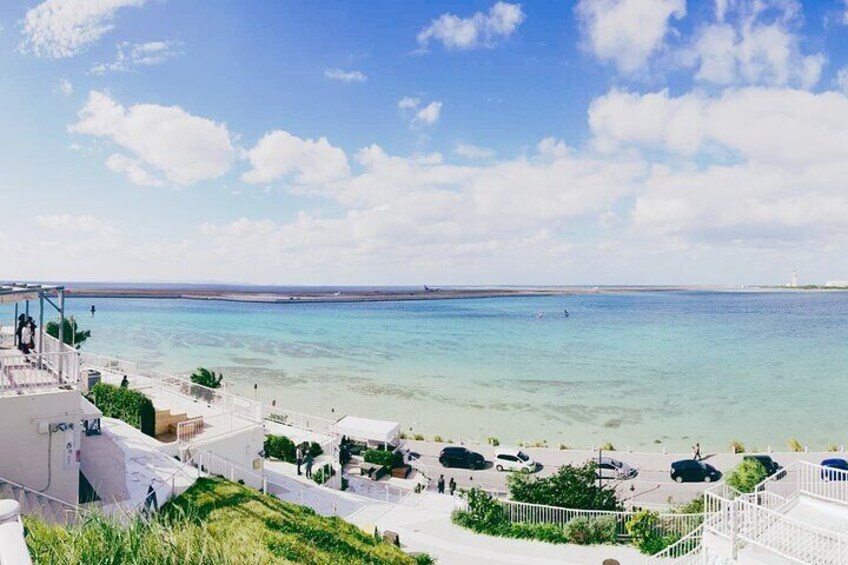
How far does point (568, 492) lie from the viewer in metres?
16.5

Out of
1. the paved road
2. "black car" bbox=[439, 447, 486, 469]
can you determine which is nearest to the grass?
the paved road

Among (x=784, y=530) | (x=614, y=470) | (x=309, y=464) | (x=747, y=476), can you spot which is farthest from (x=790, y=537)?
(x=309, y=464)

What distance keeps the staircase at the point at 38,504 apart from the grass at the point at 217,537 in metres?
1.71

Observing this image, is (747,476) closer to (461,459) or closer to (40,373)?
(461,459)

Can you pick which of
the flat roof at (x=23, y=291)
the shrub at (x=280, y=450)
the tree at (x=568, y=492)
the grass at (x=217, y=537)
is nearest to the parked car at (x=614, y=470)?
the tree at (x=568, y=492)

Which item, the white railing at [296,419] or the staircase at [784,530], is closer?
the staircase at [784,530]

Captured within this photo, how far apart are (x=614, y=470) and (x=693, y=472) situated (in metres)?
3.44

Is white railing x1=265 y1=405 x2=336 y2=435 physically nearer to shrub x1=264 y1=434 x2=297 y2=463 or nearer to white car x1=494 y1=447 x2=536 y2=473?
shrub x1=264 y1=434 x2=297 y2=463

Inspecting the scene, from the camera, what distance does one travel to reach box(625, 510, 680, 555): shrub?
1326 centimetres

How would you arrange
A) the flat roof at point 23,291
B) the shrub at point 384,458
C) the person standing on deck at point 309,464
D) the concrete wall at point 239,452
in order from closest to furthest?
1. the flat roof at point 23,291
2. the concrete wall at point 239,452
3. the person standing on deck at point 309,464
4. the shrub at point 384,458

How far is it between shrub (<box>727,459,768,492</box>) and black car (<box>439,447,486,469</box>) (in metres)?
10.3

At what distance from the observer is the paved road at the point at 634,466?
20969mm

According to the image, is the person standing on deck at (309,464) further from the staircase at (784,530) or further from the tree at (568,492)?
the staircase at (784,530)

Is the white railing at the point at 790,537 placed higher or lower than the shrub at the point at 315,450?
higher
